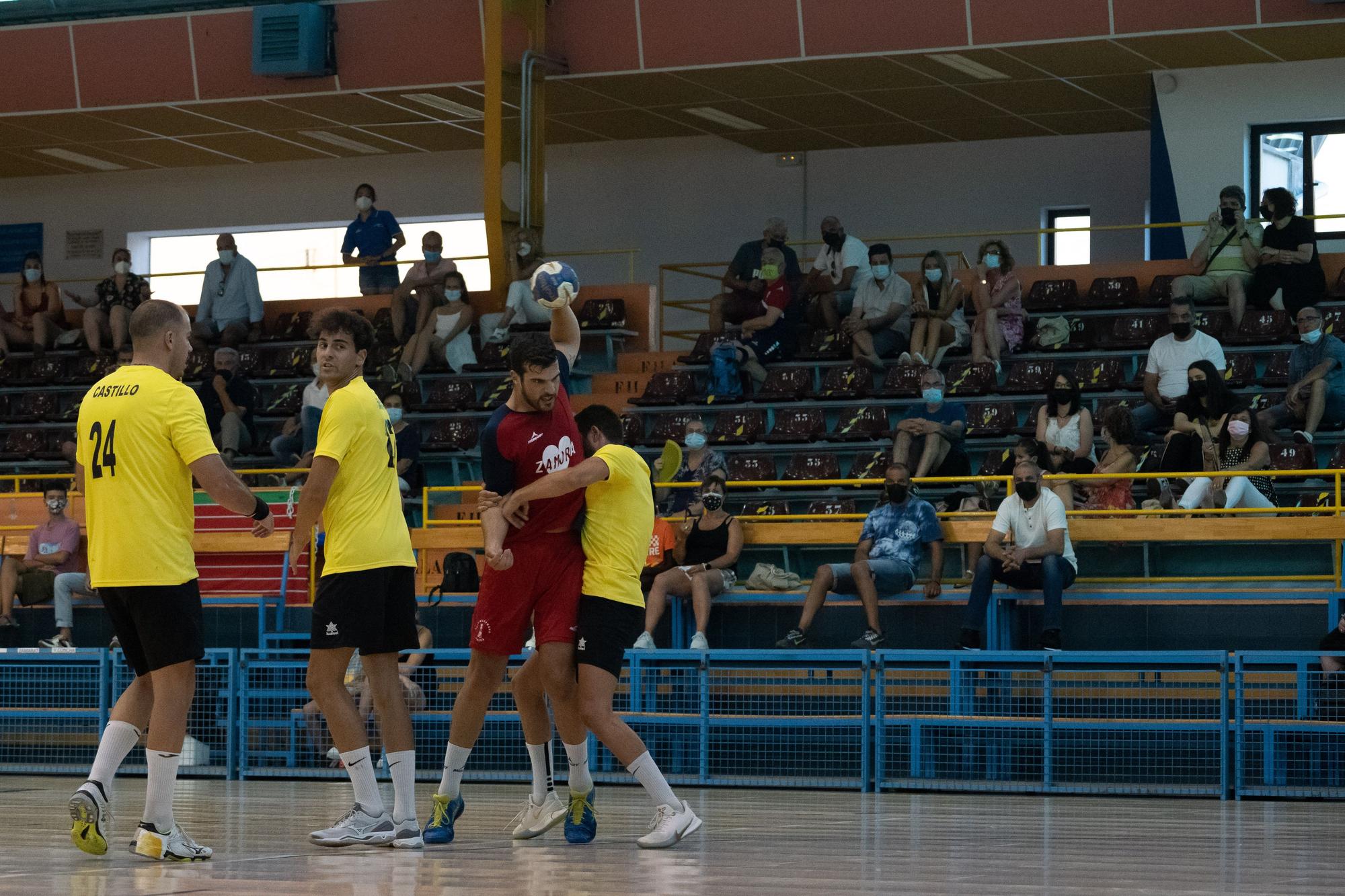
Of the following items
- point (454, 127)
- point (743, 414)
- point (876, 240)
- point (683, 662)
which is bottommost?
point (683, 662)

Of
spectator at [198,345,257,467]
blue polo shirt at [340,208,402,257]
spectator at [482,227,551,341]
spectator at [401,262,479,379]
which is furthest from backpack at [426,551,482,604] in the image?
blue polo shirt at [340,208,402,257]

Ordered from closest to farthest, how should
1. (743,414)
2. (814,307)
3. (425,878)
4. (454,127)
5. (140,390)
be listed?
(425,878) → (140,390) → (743,414) → (814,307) → (454,127)

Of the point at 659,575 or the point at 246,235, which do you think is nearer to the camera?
the point at 659,575

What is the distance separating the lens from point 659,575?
1252cm

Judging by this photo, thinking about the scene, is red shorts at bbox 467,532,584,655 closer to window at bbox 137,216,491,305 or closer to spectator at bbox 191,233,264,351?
spectator at bbox 191,233,264,351

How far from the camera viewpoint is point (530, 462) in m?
6.68

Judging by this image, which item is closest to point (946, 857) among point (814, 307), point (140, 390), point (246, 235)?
point (140, 390)

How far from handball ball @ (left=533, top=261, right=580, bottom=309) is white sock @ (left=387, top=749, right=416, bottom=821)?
5.91 feet

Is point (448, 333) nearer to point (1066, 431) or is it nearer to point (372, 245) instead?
point (372, 245)

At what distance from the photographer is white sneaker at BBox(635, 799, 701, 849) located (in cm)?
650

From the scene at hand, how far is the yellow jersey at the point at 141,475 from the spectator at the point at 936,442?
343 inches

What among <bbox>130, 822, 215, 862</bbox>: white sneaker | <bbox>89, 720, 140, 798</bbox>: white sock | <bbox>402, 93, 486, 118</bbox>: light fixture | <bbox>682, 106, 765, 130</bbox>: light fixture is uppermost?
<bbox>402, 93, 486, 118</bbox>: light fixture

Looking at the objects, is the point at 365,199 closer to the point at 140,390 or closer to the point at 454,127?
the point at 454,127

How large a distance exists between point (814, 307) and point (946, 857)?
477 inches
